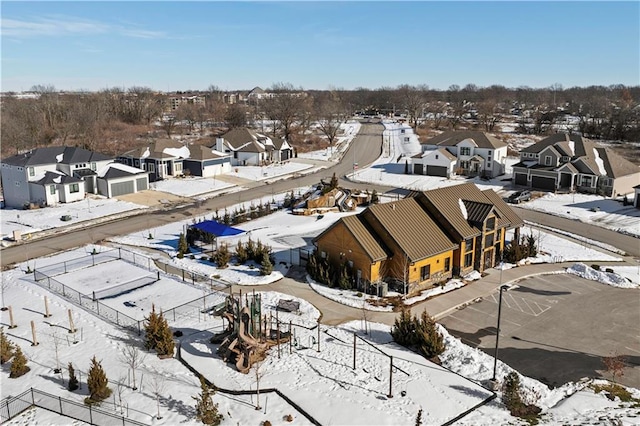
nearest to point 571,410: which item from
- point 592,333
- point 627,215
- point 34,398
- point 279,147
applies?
point 592,333

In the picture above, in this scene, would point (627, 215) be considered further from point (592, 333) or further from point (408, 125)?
point (408, 125)

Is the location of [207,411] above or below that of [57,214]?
below

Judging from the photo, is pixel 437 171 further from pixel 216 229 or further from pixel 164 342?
pixel 164 342

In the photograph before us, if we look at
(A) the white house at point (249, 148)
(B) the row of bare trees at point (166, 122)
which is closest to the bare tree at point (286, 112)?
(B) the row of bare trees at point (166, 122)

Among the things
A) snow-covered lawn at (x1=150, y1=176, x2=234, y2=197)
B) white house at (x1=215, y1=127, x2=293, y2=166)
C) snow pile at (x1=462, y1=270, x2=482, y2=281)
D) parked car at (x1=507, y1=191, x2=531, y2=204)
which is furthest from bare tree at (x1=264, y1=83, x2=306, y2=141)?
snow pile at (x1=462, y1=270, x2=482, y2=281)

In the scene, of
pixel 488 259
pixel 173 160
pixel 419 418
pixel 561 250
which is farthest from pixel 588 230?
pixel 173 160

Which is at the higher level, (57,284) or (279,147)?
(279,147)

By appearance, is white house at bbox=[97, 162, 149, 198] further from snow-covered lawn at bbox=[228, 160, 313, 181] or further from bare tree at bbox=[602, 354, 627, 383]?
bare tree at bbox=[602, 354, 627, 383]
